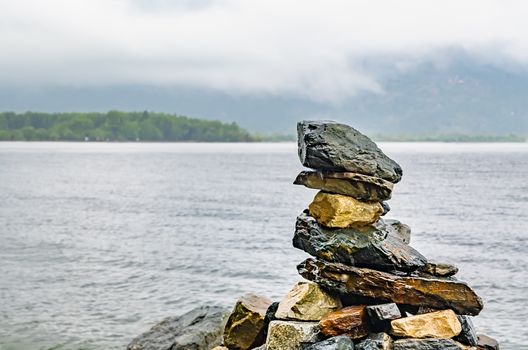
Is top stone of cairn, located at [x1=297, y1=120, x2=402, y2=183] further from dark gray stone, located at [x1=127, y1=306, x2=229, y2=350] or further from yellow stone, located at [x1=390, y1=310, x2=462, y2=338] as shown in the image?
dark gray stone, located at [x1=127, y1=306, x2=229, y2=350]

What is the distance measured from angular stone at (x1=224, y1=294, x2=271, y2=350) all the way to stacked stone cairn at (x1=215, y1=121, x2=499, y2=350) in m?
0.02

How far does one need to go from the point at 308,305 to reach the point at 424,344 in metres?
2.50

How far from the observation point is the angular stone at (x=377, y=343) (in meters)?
14.1

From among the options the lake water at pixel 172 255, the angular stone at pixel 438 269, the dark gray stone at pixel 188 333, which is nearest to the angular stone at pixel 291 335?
the angular stone at pixel 438 269

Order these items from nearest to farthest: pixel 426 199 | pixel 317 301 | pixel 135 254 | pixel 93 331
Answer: pixel 317 301 → pixel 93 331 → pixel 135 254 → pixel 426 199

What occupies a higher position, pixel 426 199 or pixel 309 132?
pixel 309 132

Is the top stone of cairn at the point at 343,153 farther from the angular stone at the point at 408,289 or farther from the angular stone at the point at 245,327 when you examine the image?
the angular stone at the point at 245,327

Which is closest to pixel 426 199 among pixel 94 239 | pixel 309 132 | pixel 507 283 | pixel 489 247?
pixel 489 247

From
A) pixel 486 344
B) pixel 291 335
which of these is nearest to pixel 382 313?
pixel 291 335

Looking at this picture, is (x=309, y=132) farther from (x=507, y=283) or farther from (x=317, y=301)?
(x=507, y=283)

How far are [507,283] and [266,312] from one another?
19098mm

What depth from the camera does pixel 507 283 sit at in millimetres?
31953

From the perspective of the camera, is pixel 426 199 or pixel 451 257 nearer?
pixel 451 257

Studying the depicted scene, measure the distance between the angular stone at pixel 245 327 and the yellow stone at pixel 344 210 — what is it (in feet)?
8.30
